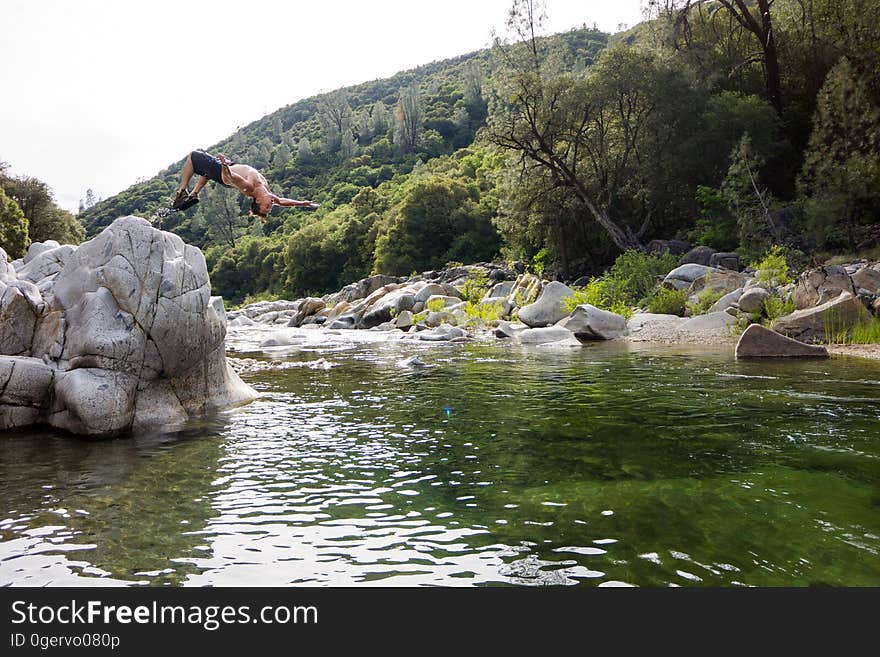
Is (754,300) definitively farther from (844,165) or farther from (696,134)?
(696,134)

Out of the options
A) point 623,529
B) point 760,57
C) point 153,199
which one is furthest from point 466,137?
point 623,529

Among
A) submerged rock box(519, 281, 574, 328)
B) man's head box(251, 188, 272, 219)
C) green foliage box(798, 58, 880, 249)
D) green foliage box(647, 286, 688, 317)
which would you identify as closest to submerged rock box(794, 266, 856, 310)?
green foliage box(647, 286, 688, 317)

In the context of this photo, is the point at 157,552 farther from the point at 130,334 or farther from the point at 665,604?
the point at 130,334

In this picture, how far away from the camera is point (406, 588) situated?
13.4 ft

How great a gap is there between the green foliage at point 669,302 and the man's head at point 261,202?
1887 centimetres

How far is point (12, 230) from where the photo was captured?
4069cm

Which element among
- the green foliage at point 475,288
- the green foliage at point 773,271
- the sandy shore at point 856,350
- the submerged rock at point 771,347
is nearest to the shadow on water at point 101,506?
the submerged rock at point 771,347

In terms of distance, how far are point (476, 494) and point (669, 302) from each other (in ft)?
66.9

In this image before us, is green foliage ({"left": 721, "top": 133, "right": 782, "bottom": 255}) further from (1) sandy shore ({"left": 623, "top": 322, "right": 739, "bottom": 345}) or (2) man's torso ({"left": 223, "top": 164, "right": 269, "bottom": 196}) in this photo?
(2) man's torso ({"left": 223, "top": 164, "right": 269, "bottom": 196})

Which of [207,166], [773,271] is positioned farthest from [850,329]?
→ [207,166]

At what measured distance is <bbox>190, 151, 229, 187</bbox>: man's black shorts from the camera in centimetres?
877

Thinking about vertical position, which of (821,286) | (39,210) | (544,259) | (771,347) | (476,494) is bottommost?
(771,347)

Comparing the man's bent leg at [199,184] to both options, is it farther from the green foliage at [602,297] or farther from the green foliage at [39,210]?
the green foliage at [39,210]

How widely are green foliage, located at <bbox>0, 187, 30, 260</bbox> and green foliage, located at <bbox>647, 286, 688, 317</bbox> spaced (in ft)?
129
